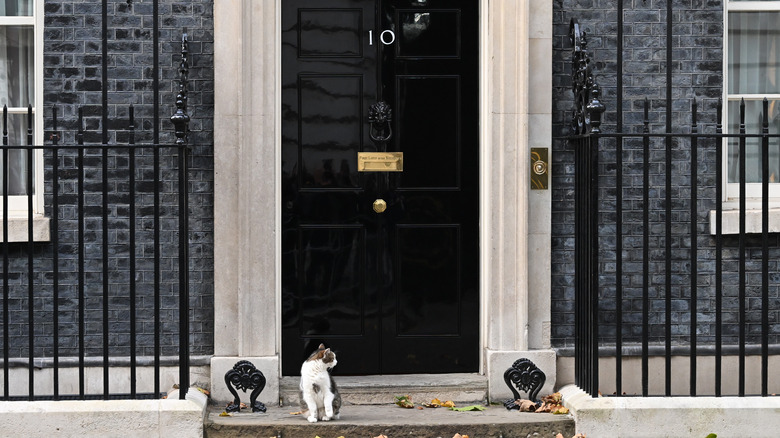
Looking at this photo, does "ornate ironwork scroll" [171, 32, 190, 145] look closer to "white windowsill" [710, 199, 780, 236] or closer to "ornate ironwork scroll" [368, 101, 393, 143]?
"ornate ironwork scroll" [368, 101, 393, 143]

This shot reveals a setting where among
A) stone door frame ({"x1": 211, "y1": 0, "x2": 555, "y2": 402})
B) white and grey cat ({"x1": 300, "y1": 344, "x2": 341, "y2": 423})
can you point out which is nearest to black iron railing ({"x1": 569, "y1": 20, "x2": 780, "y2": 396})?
stone door frame ({"x1": 211, "y1": 0, "x2": 555, "y2": 402})

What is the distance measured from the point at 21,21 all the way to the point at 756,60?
4.89 metres

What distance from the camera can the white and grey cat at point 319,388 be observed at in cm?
590

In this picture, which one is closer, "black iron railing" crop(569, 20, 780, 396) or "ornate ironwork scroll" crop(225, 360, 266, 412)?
"ornate ironwork scroll" crop(225, 360, 266, 412)

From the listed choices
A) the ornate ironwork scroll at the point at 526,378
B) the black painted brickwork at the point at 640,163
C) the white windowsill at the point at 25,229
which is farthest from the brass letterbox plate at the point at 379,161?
the white windowsill at the point at 25,229

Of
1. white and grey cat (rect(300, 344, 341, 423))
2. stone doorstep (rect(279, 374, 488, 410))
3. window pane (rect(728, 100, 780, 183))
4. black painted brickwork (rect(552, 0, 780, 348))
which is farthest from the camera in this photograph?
window pane (rect(728, 100, 780, 183))

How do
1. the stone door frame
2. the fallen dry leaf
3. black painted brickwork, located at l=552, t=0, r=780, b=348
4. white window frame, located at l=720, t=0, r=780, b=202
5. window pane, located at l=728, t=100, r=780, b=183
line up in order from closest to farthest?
1. the fallen dry leaf
2. the stone door frame
3. black painted brickwork, located at l=552, t=0, r=780, b=348
4. white window frame, located at l=720, t=0, r=780, b=202
5. window pane, located at l=728, t=100, r=780, b=183

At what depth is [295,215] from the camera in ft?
22.2

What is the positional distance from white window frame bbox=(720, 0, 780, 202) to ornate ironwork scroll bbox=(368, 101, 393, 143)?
221 cm

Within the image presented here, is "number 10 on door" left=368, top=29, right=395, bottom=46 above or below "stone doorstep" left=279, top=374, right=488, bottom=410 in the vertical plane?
above

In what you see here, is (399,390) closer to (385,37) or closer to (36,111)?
(385,37)

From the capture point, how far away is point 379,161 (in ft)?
22.3

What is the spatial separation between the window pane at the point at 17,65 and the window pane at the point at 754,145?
4659 mm

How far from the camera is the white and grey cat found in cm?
590
